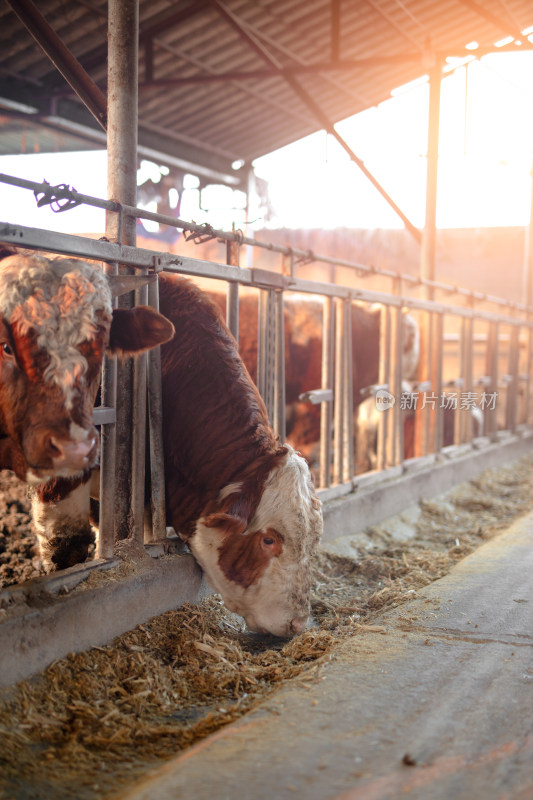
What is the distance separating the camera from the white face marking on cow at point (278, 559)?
343 cm

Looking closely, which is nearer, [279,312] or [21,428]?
[21,428]

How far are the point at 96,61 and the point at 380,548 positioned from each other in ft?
19.2

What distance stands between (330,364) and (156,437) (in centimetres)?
207

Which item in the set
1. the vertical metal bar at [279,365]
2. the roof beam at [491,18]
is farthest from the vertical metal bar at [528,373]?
the vertical metal bar at [279,365]

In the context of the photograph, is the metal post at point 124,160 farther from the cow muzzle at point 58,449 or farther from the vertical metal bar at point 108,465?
the cow muzzle at point 58,449

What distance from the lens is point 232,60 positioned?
8836 mm

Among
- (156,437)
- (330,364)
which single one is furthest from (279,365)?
(156,437)

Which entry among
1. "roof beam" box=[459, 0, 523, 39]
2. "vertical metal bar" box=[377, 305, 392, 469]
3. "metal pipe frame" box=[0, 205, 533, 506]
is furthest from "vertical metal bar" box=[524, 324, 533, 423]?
"vertical metal bar" box=[377, 305, 392, 469]

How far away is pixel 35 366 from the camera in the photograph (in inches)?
98.3

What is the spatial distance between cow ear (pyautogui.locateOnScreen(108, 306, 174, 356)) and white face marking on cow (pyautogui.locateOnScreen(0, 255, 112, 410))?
32cm

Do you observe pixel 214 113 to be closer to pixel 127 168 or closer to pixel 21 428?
pixel 127 168

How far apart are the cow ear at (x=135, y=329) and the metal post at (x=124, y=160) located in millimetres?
452

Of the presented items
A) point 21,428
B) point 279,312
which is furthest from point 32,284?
point 279,312

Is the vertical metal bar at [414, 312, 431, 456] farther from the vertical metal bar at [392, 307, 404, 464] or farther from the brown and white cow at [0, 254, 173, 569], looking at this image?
the brown and white cow at [0, 254, 173, 569]
